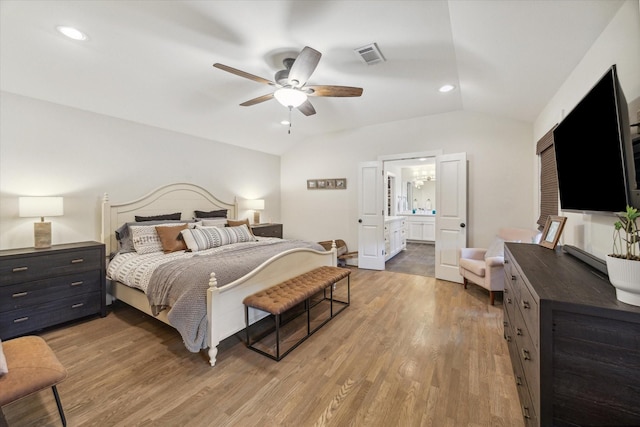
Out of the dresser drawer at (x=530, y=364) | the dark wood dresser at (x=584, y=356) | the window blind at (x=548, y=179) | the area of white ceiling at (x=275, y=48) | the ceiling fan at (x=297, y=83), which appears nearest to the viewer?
the dark wood dresser at (x=584, y=356)

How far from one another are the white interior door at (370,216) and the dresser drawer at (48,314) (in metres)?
3.94

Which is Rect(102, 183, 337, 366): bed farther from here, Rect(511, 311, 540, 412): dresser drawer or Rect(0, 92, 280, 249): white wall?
Rect(511, 311, 540, 412): dresser drawer

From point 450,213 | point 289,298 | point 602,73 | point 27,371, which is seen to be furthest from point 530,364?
point 450,213

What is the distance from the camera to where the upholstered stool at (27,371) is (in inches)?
47.4

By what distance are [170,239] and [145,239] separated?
0.28 meters

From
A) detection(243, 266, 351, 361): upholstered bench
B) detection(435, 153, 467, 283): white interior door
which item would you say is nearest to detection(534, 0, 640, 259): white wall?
detection(435, 153, 467, 283): white interior door

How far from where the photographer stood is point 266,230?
4957mm

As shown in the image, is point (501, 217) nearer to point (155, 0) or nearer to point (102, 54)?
point (155, 0)

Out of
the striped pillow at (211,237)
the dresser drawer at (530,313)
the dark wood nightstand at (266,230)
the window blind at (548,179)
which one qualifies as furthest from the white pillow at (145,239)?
the window blind at (548,179)

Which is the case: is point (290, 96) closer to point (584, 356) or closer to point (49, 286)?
point (584, 356)

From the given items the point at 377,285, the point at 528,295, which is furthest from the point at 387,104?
the point at 528,295

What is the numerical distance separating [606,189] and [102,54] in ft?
12.9

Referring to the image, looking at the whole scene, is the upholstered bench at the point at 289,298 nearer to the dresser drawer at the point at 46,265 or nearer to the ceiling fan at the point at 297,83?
the ceiling fan at the point at 297,83

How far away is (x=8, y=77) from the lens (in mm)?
2479
